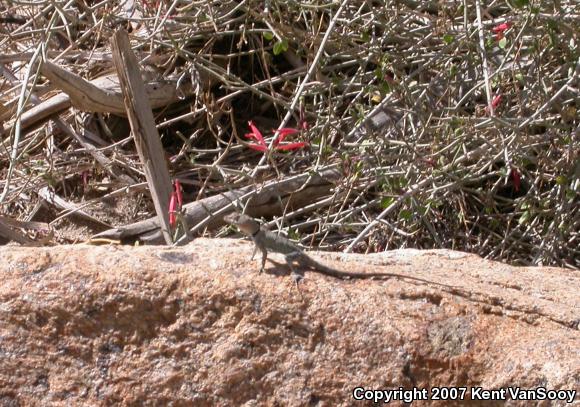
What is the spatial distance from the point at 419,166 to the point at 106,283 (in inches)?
99.7

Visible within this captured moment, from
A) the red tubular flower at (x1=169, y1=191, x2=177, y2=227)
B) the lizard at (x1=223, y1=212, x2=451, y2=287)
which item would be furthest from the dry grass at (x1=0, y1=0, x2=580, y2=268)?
the lizard at (x1=223, y1=212, x2=451, y2=287)

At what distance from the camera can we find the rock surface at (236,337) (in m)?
2.63

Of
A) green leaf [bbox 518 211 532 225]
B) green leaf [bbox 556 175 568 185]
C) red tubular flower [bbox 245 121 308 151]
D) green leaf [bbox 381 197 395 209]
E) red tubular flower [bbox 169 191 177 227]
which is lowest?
green leaf [bbox 518 211 532 225]

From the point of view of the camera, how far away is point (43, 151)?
6.33m

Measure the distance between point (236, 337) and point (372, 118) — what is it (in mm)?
3130

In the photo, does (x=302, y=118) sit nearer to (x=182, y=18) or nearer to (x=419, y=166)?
(x=419, y=166)

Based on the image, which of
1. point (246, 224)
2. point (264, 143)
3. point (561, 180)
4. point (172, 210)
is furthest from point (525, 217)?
point (246, 224)

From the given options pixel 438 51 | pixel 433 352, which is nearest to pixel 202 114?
pixel 438 51

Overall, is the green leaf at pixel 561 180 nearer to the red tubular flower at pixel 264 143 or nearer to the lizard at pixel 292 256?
the red tubular flower at pixel 264 143

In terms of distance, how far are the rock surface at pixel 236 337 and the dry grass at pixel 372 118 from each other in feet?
5.37

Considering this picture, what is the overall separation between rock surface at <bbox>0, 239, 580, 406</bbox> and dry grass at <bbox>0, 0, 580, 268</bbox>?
1638 mm

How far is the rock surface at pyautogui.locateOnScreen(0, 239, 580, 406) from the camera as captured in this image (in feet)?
8.62

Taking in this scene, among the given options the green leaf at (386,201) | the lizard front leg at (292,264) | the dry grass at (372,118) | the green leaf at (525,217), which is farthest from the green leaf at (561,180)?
the lizard front leg at (292,264)

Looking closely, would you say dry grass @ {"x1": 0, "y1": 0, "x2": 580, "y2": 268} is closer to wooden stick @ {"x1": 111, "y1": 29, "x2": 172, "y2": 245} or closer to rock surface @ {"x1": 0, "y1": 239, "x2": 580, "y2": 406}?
wooden stick @ {"x1": 111, "y1": 29, "x2": 172, "y2": 245}
